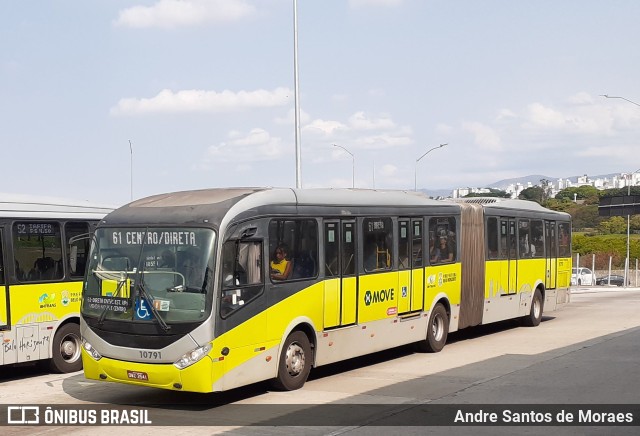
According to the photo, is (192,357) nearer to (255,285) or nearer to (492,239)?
(255,285)

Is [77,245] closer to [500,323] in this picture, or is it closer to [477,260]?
[477,260]

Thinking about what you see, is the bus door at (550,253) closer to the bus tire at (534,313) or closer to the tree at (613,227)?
the bus tire at (534,313)

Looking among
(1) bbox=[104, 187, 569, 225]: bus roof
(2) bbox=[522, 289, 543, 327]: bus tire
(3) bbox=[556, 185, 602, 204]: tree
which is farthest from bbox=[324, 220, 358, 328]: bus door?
(3) bbox=[556, 185, 602, 204]: tree

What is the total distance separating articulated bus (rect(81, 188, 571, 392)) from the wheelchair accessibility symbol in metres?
0.01

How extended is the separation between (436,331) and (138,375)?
7827 mm

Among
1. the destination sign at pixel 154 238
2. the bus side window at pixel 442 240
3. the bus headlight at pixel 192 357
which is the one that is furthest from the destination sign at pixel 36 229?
the bus side window at pixel 442 240

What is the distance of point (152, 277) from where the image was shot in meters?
11.9

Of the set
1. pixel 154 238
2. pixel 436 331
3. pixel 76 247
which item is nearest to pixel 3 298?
pixel 76 247

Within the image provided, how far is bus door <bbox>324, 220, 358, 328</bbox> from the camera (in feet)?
47.1

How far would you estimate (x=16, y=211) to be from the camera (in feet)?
49.7

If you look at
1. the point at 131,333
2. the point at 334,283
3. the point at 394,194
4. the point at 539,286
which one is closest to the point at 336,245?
the point at 334,283

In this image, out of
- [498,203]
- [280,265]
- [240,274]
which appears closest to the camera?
[240,274]

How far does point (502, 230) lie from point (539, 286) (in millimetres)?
2913

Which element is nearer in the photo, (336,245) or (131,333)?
(131,333)
